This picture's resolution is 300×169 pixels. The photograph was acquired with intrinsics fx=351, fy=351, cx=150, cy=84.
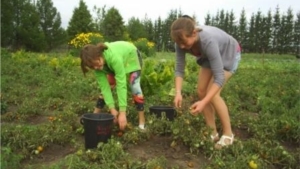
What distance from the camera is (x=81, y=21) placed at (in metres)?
31.2

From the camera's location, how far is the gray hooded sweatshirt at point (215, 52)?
114 inches

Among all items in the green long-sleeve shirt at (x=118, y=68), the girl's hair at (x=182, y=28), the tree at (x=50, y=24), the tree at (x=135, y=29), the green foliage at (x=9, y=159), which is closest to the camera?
the green foliage at (x=9, y=159)

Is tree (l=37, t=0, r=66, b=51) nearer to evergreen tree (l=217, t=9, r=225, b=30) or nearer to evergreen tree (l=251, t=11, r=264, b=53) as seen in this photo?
evergreen tree (l=251, t=11, r=264, b=53)

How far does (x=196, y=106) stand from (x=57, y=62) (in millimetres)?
7251

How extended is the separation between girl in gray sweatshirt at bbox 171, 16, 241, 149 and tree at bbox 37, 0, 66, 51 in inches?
1228

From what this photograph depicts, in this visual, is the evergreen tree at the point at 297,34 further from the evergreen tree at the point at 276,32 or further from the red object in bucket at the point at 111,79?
the red object in bucket at the point at 111,79

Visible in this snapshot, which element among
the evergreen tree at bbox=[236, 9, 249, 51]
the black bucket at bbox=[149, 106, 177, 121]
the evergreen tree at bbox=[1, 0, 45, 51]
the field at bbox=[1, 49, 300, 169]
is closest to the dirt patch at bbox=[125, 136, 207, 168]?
the field at bbox=[1, 49, 300, 169]

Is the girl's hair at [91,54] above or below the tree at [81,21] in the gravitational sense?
below

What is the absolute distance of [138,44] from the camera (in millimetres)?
16375

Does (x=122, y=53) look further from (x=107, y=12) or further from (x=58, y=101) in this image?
(x=107, y=12)

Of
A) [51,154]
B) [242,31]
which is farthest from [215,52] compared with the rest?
[242,31]

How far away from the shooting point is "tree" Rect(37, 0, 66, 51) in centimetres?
3344

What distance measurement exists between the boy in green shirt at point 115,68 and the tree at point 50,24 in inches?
1205

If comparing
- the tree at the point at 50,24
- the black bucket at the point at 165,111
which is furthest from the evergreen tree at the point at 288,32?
the black bucket at the point at 165,111
